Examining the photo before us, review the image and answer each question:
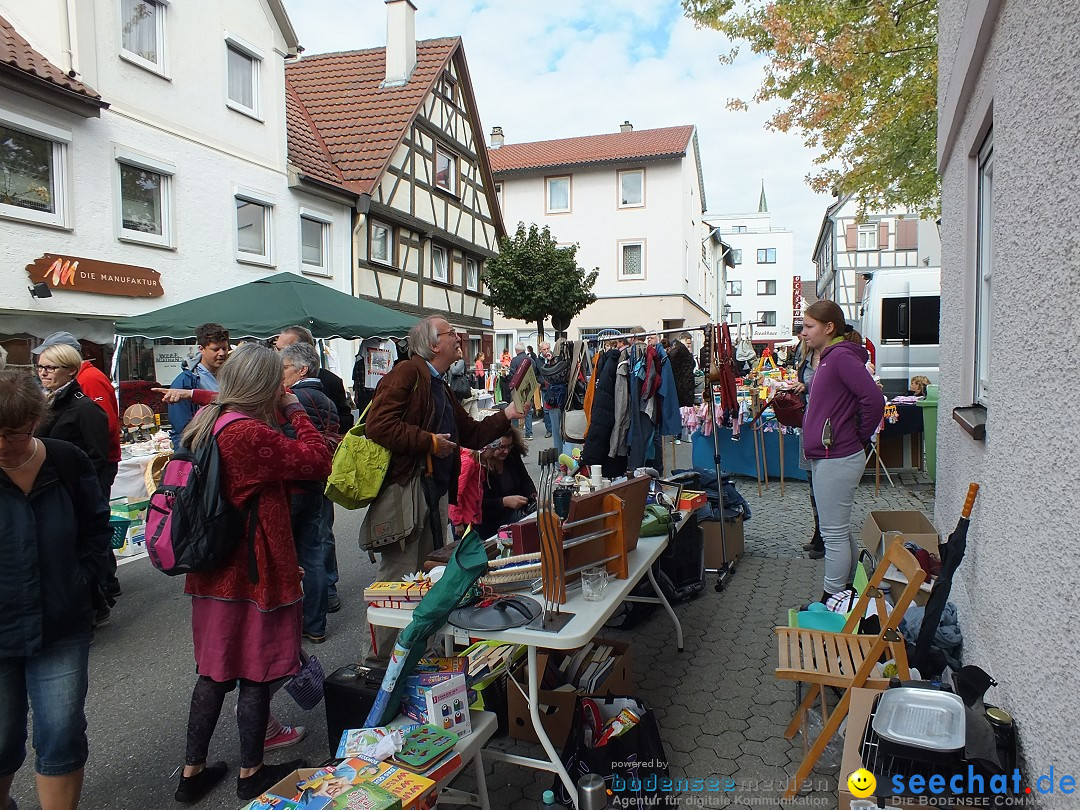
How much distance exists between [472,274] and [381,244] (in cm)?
532

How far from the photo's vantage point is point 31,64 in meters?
8.58

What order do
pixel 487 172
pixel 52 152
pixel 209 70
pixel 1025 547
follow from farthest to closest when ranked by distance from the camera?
pixel 487 172, pixel 209 70, pixel 52 152, pixel 1025 547

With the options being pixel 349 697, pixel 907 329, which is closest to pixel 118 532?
pixel 349 697

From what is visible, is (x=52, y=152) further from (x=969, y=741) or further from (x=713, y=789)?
(x=969, y=741)

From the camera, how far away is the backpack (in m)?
2.61

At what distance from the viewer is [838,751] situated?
2898 mm

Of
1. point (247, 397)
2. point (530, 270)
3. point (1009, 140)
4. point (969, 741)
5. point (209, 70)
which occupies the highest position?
point (209, 70)

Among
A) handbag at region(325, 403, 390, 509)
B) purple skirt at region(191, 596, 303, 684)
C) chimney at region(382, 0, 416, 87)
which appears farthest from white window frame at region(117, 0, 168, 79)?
purple skirt at region(191, 596, 303, 684)

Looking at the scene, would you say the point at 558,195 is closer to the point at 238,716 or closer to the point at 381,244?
the point at 381,244

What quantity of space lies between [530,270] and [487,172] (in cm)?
398

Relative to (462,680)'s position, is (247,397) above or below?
above

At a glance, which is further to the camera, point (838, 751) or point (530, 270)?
point (530, 270)

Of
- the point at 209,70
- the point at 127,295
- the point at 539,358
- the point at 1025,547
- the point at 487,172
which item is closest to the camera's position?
the point at 1025,547

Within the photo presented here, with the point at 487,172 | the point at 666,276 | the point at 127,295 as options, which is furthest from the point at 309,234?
the point at 666,276
